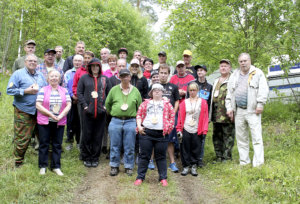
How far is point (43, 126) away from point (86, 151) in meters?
1.27

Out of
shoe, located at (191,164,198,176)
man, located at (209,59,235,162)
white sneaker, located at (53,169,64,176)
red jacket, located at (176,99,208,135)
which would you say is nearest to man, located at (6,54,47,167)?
white sneaker, located at (53,169,64,176)

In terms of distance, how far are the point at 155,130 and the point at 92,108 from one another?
5.02 ft

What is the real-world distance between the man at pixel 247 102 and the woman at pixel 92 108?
2743mm

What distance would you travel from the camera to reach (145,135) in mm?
5141

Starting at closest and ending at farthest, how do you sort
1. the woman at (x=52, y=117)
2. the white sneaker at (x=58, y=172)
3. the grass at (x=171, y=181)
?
the grass at (x=171, y=181)
the woman at (x=52, y=117)
the white sneaker at (x=58, y=172)

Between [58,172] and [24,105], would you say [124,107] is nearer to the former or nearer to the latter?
[58,172]

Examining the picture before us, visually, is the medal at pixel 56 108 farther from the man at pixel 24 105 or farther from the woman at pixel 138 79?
the woman at pixel 138 79

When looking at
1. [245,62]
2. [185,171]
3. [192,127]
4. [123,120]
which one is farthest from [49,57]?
[245,62]

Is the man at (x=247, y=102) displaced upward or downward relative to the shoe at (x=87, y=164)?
upward

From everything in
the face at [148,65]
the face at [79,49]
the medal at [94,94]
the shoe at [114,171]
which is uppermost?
the face at [79,49]

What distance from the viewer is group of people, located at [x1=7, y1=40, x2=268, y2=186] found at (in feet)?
16.9

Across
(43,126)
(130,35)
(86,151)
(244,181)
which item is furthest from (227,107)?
(130,35)

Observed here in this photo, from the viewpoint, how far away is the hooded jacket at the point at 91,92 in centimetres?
582

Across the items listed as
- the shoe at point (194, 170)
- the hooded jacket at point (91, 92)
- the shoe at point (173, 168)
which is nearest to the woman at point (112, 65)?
the hooded jacket at point (91, 92)
